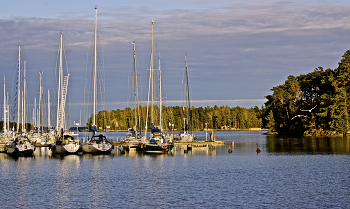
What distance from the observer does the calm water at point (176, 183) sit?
91.1 feet

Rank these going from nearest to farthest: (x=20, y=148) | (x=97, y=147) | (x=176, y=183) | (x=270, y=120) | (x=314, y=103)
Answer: (x=176, y=183), (x=97, y=147), (x=20, y=148), (x=314, y=103), (x=270, y=120)

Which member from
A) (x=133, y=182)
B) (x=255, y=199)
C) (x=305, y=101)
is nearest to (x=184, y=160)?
(x=133, y=182)

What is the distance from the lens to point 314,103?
128 meters

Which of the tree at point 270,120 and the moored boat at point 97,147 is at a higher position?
the tree at point 270,120

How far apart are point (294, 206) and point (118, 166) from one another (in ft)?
83.2

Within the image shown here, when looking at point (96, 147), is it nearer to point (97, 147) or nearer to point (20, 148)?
point (97, 147)

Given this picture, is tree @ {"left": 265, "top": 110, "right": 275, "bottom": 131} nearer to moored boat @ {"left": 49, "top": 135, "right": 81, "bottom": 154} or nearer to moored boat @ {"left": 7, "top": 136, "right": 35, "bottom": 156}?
moored boat @ {"left": 49, "top": 135, "right": 81, "bottom": 154}

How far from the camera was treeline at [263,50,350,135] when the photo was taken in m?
109

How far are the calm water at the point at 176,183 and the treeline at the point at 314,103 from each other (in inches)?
2371

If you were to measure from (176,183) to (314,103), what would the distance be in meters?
101

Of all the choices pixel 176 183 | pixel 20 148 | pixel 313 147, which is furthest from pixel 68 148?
pixel 313 147

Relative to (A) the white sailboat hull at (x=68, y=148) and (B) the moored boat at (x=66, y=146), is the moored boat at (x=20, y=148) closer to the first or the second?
(B) the moored boat at (x=66, y=146)

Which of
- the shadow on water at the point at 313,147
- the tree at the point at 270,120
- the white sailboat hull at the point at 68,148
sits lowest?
the shadow on water at the point at 313,147

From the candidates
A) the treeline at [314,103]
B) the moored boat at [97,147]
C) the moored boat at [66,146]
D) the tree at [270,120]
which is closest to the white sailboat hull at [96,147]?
the moored boat at [97,147]
